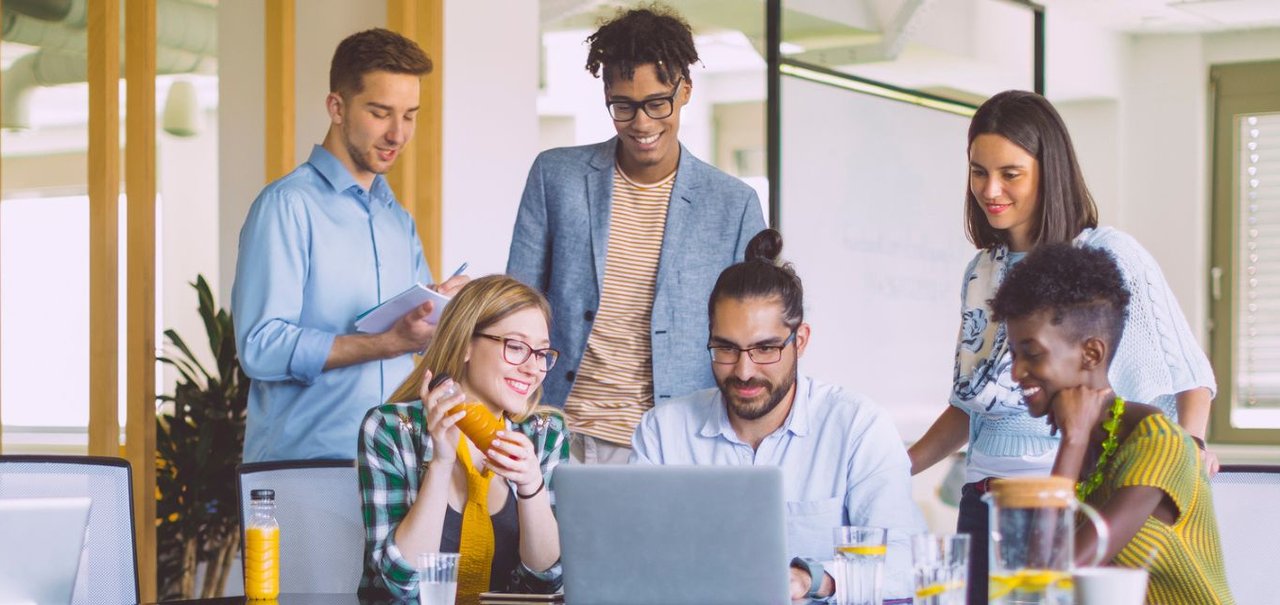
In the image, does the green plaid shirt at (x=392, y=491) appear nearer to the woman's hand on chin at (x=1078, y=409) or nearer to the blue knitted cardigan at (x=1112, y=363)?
the blue knitted cardigan at (x=1112, y=363)

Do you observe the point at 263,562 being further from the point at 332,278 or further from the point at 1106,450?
→ the point at 1106,450

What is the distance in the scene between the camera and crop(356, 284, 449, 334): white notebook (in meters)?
2.82

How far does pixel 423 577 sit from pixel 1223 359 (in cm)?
720

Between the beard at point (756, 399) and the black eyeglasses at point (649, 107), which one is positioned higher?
the black eyeglasses at point (649, 107)

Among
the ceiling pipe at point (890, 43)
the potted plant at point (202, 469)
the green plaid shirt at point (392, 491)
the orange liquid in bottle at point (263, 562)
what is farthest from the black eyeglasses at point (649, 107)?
the ceiling pipe at point (890, 43)

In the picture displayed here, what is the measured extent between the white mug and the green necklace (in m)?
0.42

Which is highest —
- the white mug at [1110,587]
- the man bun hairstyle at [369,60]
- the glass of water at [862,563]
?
the man bun hairstyle at [369,60]

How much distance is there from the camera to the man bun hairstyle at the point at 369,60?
3.07 metres

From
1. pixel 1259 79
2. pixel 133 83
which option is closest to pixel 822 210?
pixel 133 83

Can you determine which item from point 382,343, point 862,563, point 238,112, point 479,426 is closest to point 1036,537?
point 862,563

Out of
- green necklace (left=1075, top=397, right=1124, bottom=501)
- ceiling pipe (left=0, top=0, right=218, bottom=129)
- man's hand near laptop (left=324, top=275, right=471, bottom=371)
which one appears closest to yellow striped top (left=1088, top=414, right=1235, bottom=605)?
green necklace (left=1075, top=397, right=1124, bottom=501)

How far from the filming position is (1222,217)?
321 inches

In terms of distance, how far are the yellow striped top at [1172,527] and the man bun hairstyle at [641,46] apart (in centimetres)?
139

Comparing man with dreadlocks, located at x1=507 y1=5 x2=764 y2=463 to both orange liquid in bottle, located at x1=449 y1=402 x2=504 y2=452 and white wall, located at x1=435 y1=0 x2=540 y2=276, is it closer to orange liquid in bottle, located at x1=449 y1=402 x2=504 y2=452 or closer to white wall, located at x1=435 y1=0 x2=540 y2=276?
orange liquid in bottle, located at x1=449 y1=402 x2=504 y2=452
